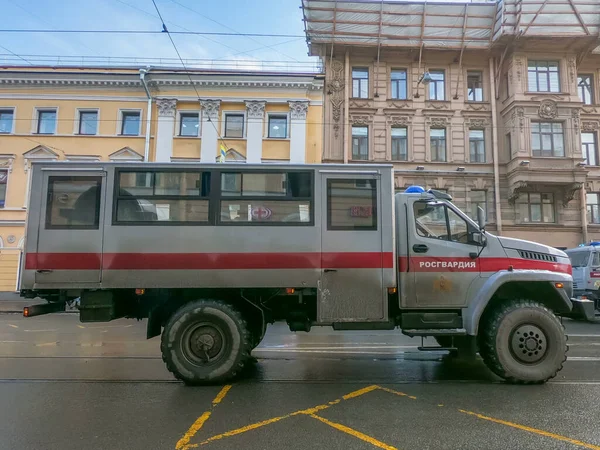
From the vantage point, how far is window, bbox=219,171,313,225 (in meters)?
5.95

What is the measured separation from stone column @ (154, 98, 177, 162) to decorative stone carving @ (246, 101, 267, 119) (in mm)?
4161

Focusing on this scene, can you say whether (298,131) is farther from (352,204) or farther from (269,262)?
(269,262)

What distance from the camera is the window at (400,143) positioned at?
923 inches

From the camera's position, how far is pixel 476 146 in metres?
23.6

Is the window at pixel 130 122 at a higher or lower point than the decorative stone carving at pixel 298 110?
lower

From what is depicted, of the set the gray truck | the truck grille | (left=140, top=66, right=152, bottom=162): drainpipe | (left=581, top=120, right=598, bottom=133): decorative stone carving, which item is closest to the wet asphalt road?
the gray truck

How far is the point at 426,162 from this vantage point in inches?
907

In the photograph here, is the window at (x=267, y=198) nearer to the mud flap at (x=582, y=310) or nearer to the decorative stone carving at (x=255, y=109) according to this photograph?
the mud flap at (x=582, y=310)

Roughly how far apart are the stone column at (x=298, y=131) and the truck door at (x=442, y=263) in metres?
16.9

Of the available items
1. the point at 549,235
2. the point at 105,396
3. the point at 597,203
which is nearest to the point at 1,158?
the point at 105,396

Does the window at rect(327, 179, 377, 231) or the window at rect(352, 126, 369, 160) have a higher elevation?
the window at rect(352, 126, 369, 160)

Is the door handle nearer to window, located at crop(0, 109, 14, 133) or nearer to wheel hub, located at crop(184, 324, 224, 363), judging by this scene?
wheel hub, located at crop(184, 324, 224, 363)

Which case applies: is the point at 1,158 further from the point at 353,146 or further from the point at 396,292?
the point at 396,292

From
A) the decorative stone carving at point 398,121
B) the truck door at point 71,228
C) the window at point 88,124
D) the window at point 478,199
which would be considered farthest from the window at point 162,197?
the window at point 478,199
